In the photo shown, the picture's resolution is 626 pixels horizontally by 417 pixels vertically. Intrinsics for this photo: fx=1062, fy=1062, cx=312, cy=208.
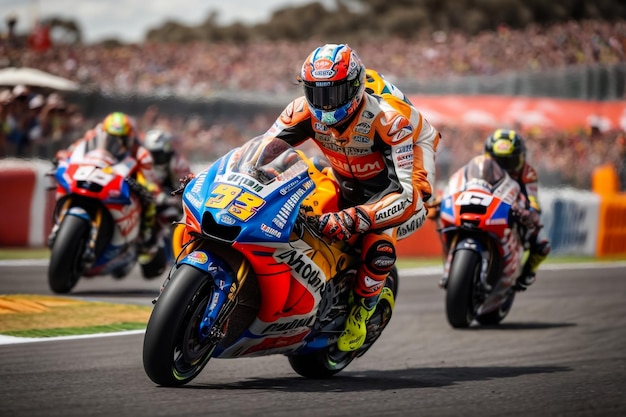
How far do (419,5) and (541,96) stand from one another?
2309 centimetres

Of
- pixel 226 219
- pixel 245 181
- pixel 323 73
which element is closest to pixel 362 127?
pixel 323 73

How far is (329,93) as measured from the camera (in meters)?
6.14

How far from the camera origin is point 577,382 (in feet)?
21.0

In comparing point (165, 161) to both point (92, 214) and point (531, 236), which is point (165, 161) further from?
point (531, 236)

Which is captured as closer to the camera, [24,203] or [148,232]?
[148,232]

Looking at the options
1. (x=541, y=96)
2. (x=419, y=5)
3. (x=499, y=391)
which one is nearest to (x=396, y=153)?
(x=499, y=391)

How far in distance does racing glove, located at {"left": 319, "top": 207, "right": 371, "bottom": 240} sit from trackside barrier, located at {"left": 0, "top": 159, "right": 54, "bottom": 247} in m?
9.98

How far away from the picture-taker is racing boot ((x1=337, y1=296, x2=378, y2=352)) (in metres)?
6.50

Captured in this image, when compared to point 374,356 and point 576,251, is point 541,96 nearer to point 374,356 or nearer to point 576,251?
point 576,251

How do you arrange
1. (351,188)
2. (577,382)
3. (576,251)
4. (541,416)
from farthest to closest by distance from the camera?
(576,251) < (351,188) < (577,382) < (541,416)

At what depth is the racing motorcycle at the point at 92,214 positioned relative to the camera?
10.3m

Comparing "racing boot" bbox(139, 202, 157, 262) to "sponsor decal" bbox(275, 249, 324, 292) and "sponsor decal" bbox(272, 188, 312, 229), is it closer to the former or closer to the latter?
"sponsor decal" bbox(275, 249, 324, 292)

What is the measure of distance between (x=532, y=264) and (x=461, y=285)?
48.8 inches

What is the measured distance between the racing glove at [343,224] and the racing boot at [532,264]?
Result: 479 centimetres
